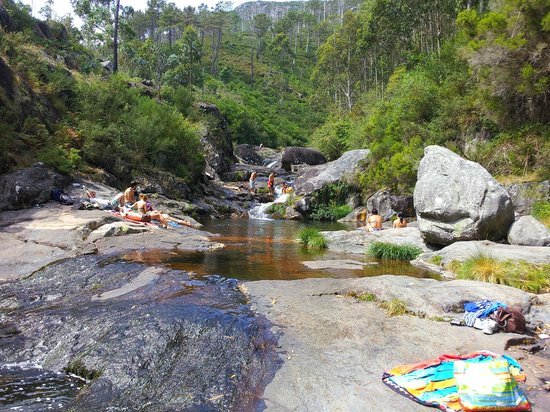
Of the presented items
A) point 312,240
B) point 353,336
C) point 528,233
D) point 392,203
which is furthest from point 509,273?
point 392,203

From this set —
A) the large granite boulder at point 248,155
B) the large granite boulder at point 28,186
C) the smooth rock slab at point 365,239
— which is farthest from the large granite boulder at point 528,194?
the large granite boulder at point 248,155

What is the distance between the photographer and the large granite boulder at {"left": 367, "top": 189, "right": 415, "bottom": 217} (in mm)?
20781

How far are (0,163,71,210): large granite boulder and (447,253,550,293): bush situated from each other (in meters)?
13.1

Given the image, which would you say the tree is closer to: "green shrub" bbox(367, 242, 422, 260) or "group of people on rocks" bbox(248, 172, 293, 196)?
"group of people on rocks" bbox(248, 172, 293, 196)

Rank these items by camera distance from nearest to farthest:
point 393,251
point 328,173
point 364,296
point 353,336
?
point 353,336 → point 364,296 → point 393,251 → point 328,173

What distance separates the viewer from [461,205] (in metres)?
11.4

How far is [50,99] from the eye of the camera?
787 inches

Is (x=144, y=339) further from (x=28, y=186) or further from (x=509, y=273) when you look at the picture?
(x=28, y=186)

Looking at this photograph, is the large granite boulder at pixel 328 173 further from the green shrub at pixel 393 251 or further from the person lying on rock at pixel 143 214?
the green shrub at pixel 393 251

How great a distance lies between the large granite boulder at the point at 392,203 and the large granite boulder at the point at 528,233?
30.5 feet

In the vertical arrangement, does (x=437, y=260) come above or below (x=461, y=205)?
below

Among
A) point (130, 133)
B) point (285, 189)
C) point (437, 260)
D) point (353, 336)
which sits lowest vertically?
point (437, 260)

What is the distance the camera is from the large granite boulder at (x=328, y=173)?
25641mm

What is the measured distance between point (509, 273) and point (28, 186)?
46.7 feet
